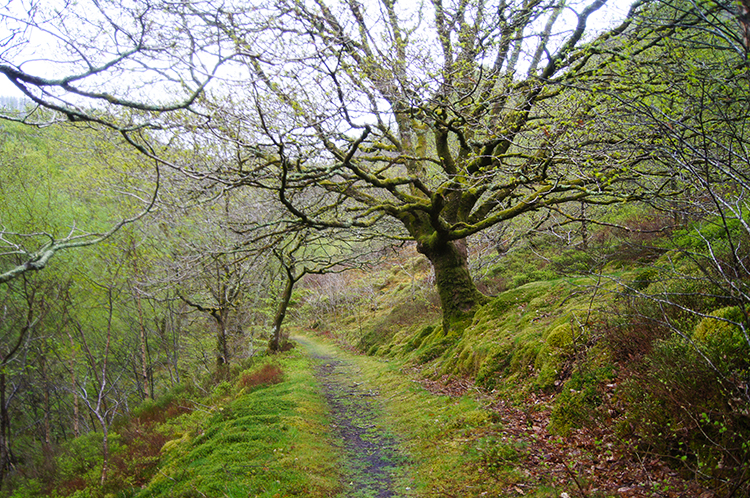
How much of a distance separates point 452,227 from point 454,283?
6.14 ft

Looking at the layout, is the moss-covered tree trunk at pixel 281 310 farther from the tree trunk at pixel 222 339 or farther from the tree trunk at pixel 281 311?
the tree trunk at pixel 222 339

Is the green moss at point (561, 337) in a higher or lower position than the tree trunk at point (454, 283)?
Answer: lower

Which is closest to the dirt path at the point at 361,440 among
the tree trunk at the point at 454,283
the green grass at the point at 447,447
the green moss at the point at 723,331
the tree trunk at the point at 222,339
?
the green grass at the point at 447,447

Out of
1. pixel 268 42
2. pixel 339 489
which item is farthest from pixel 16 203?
pixel 339 489

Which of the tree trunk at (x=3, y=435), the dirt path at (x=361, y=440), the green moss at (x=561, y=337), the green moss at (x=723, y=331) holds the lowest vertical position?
the dirt path at (x=361, y=440)

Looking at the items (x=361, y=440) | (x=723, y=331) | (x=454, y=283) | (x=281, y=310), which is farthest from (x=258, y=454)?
(x=281, y=310)

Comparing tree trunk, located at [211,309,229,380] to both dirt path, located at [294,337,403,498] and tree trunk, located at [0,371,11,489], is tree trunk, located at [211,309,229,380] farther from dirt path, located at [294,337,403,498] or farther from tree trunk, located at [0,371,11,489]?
tree trunk, located at [0,371,11,489]

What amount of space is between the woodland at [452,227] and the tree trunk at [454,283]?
6cm

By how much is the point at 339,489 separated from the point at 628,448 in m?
3.36

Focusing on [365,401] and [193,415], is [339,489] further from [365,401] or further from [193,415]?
[193,415]

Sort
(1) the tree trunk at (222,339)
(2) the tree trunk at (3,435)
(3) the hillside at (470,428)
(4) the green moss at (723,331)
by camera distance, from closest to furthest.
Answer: (4) the green moss at (723,331) → (3) the hillside at (470,428) → (2) the tree trunk at (3,435) → (1) the tree trunk at (222,339)

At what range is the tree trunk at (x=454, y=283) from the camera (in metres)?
10.3

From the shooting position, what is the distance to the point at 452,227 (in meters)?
9.25

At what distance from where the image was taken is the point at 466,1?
734 centimetres
